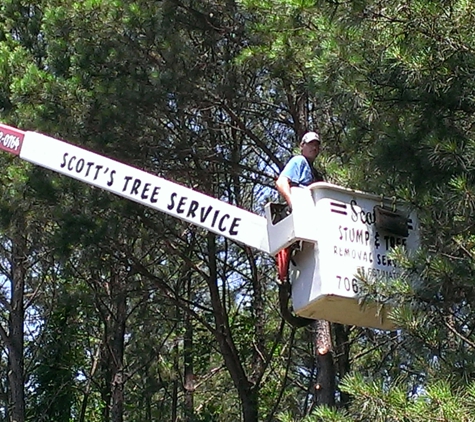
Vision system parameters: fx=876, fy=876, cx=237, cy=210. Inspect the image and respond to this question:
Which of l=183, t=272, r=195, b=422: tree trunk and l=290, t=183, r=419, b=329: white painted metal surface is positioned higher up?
l=183, t=272, r=195, b=422: tree trunk

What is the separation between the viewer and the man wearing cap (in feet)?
18.0

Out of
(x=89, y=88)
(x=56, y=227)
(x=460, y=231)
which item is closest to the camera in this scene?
(x=460, y=231)

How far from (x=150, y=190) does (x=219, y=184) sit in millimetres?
4998

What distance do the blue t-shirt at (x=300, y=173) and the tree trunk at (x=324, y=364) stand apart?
3.49 metres

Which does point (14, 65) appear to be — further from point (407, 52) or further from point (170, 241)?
point (407, 52)

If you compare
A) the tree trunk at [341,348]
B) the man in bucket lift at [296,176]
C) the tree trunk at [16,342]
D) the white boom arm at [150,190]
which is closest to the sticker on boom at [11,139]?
the white boom arm at [150,190]

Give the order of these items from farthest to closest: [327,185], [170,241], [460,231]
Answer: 1. [170,241]
2. [327,185]
3. [460,231]

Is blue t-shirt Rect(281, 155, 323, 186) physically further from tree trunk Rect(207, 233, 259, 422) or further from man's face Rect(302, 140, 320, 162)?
tree trunk Rect(207, 233, 259, 422)

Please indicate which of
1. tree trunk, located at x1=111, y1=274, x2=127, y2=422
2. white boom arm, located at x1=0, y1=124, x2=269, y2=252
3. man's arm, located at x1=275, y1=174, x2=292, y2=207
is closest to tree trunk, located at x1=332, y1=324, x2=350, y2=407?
tree trunk, located at x1=111, y1=274, x2=127, y2=422

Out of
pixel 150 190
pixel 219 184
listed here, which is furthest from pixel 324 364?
pixel 150 190

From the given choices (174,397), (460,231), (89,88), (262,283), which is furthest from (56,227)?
(174,397)

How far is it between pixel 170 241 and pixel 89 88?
9.17 feet

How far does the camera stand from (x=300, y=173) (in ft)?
18.5

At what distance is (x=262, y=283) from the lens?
13.0m
